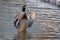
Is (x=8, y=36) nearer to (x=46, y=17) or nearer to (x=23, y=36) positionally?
(x=23, y=36)

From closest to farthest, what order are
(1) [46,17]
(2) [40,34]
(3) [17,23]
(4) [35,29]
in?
(3) [17,23] → (2) [40,34] → (4) [35,29] → (1) [46,17]

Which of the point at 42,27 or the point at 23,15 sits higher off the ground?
the point at 23,15

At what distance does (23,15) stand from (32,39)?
0.26m

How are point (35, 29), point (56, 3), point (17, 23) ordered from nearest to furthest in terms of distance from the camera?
point (17, 23) < point (35, 29) < point (56, 3)

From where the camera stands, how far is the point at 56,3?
4.07 m

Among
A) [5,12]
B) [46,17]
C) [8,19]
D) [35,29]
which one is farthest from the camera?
[5,12]

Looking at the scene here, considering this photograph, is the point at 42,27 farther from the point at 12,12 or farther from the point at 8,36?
the point at 12,12

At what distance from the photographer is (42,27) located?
2381 millimetres

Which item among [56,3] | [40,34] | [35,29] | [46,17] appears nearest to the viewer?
[40,34]

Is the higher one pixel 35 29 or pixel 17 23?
pixel 17 23

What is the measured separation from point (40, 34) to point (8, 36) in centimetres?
36

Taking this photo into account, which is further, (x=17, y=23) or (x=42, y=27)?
(x=42, y=27)

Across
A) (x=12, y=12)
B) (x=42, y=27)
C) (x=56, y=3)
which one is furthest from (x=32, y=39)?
(x=56, y=3)

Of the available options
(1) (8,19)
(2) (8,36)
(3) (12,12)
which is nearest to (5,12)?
(3) (12,12)
